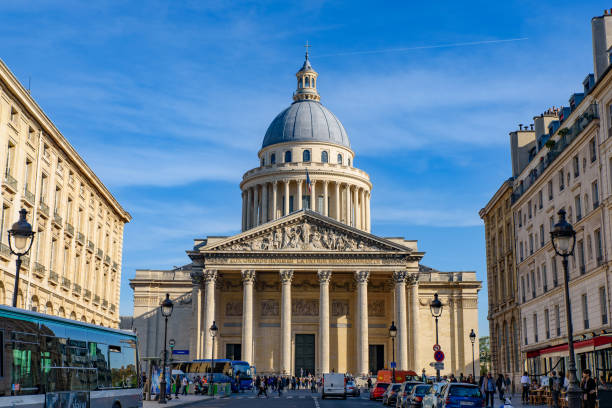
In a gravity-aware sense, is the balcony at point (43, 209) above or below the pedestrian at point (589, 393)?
above

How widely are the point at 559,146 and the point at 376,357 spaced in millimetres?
40878

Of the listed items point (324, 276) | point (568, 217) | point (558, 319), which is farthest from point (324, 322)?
point (568, 217)

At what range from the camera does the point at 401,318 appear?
7262 centimetres

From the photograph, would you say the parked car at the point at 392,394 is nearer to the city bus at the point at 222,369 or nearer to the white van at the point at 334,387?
the white van at the point at 334,387

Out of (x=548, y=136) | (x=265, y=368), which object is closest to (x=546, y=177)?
(x=548, y=136)

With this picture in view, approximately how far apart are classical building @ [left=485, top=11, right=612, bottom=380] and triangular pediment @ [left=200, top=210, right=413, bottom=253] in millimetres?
19669

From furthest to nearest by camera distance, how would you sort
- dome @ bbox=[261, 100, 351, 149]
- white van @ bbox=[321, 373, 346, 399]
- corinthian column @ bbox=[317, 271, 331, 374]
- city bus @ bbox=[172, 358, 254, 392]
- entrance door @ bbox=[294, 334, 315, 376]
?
dome @ bbox=[261, 100, 351, 149]
entrance door @ bbox=[294, 334, 315, 376]
corinthian column @ bbox=[317, 271, 331, 374]
city bus @ bbox=[172, 358, 254, 392]
white van @ bbox=[321, 373, 346, 399]

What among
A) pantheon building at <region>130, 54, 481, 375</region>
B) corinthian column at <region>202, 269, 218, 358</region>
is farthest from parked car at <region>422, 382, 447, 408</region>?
corinthian column at <region>202, 269, 218, 358</region>

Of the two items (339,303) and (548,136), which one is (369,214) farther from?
(548,136)

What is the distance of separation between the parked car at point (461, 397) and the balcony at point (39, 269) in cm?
2400

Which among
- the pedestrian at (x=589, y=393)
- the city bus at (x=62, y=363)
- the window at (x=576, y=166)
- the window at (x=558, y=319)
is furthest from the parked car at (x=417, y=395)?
the window at (x=558, y=319)

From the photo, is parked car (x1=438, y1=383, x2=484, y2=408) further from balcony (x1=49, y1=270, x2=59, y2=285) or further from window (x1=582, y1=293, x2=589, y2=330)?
balcony (x1=49, y1=270, x2=59, y2=285)

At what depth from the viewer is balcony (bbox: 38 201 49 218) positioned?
39.7 metres

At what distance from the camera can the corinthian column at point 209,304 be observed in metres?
72.1
